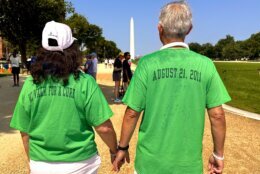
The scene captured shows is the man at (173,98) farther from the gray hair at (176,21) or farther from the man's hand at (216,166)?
the man's hand at (216,166)

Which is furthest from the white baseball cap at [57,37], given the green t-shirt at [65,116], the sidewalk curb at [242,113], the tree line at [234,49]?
the tree line at [234,49]

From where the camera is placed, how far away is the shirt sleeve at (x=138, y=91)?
2.86 meters

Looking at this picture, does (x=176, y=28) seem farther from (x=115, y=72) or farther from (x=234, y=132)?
(x=115, y=72)

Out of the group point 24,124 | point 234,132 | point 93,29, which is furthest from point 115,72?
point 93,29

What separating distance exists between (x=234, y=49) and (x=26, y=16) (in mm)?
144709

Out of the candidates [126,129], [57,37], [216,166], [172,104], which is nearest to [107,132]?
[126,129]

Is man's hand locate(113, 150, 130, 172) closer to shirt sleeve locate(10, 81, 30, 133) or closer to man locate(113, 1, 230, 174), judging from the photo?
man locate(113, 1, 230, 174)

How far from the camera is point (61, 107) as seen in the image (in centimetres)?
280

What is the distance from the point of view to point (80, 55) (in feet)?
9.62

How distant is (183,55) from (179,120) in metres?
0.46

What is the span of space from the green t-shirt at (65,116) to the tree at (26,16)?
19.7 meters

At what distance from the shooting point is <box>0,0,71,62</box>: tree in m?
22.9

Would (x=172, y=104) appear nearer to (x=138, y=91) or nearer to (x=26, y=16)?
(x=138, y=91)

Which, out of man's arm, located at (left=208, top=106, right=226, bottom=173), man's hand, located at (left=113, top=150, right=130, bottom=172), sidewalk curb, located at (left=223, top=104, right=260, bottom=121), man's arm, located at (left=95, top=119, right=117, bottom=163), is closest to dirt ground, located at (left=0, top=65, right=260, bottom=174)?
sidewalk curb, located at (left=223, top=104, right=260, bottom=121)
